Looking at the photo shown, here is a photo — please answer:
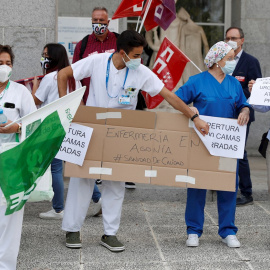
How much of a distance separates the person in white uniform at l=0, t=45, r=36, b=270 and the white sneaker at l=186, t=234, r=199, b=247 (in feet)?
5.37

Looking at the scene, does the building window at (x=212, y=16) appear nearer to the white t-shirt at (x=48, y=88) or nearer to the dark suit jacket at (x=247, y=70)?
the dark suit jacket at (x=247, y=70)

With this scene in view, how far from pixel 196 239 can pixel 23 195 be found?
1.85m

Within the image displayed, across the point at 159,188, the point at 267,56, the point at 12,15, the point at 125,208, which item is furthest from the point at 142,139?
the point at 267,56

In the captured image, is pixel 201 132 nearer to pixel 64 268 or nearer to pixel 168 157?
pixel 168 157

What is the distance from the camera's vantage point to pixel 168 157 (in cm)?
564

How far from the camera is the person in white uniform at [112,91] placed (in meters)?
5.40

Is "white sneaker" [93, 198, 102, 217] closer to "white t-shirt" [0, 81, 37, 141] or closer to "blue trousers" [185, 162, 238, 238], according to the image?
"blue trousers" [185, 162, 238, 238]

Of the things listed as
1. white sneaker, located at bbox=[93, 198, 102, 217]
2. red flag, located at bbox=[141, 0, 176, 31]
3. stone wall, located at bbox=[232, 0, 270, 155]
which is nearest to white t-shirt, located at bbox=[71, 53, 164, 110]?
white sneaker, located at bbox=[93, 198, 102, 217]

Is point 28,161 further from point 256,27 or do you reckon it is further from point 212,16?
point 212,16

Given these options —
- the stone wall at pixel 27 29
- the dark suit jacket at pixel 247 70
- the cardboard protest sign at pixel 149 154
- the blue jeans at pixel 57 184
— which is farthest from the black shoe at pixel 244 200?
the stone wall at pixel 27 29

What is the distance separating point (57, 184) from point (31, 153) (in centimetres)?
220


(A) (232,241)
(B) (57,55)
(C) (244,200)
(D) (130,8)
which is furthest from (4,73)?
(C) (244,200)

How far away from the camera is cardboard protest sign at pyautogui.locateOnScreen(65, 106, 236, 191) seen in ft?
18.2

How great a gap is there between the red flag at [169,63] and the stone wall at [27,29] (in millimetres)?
1810
